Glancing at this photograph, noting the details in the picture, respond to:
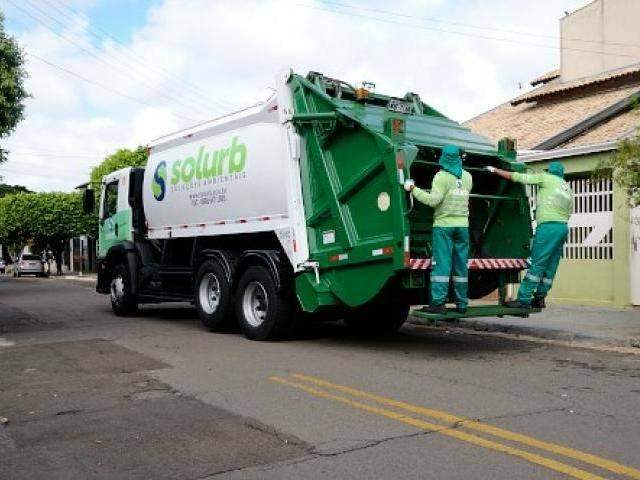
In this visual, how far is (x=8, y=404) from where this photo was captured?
6156 mm

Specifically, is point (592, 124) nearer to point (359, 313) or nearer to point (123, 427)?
point (359, 313)

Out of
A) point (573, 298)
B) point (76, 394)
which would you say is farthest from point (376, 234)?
point (573, 298)

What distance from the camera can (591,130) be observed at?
15039 mm

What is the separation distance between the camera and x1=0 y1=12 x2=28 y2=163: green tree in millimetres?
18453

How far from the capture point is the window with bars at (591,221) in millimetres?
13711

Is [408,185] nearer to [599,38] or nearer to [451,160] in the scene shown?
[451,160]

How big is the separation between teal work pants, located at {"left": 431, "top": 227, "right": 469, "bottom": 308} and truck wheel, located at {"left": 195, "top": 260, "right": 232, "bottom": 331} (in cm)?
339

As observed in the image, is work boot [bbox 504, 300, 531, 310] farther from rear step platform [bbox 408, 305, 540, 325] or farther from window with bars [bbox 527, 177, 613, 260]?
window with bars [bbox 527, 177, 613, 260]

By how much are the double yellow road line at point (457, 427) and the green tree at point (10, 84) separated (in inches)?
583

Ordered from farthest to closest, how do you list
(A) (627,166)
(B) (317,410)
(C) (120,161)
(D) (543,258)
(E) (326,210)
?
1. (C) (120,161)
2. (A) (627,166)
3. (D) (543,258)
4. (E) (326,210)
5. (B) (317,410)

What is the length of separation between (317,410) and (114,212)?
9.35m

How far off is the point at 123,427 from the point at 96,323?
7537 millimetres

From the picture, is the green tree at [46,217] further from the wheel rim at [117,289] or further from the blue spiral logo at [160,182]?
the blue spiral logo at [160,182]

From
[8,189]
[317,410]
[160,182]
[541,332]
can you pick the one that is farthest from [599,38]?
[8,189]
